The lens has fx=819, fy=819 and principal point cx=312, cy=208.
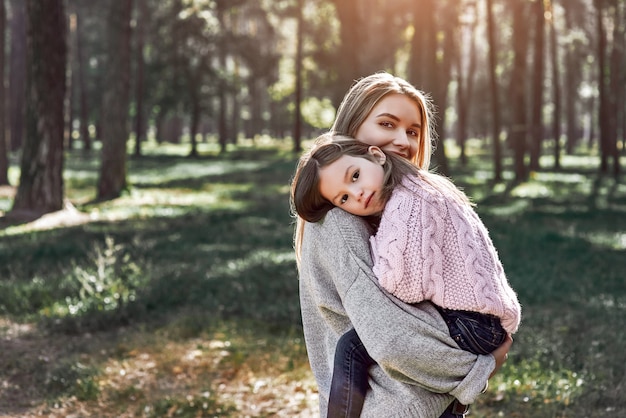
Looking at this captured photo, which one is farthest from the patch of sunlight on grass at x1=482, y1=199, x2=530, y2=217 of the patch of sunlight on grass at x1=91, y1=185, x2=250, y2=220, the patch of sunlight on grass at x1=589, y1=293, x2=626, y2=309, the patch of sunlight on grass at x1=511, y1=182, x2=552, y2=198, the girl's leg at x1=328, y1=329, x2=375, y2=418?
the girl's leg at x1=328, y1=329, x2=375, y2=418

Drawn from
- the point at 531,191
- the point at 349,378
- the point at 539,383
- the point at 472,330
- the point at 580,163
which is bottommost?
the point at 580,163

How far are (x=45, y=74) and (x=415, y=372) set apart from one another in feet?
44.3

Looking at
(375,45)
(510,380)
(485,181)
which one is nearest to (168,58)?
(375,45)

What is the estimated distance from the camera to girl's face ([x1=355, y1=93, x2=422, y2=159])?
10.7 ft

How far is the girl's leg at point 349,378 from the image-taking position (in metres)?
3.01

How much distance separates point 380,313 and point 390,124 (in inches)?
33.1

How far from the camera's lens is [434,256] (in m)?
2.86

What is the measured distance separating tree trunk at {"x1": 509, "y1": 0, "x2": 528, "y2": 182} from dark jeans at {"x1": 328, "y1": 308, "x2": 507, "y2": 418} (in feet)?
78.6

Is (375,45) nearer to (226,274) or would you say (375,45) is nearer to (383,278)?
(226,274)

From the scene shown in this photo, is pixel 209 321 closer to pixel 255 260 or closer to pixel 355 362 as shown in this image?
pixel 255 260

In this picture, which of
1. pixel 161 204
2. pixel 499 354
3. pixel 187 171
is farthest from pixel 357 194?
pixel 187 171

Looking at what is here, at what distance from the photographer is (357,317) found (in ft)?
9.41

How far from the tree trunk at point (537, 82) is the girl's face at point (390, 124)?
82.8ft

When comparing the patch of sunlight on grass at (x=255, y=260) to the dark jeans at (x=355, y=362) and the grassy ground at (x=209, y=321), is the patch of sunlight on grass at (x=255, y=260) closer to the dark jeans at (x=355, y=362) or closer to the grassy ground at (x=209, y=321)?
the grassy ground at (x=209, y=321)
